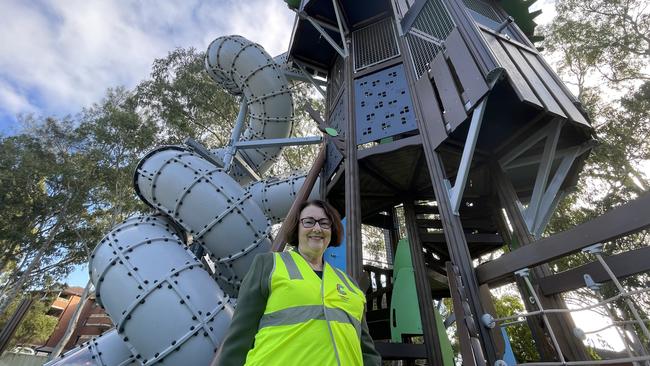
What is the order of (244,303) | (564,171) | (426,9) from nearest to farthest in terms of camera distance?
(244,303) < (564,171) < (426,9)

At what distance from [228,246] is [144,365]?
4.88ft

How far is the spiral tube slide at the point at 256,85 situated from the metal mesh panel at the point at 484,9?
4038mm

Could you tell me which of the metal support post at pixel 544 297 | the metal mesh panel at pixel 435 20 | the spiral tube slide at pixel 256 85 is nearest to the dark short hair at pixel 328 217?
the metal support post at pixel 544 297

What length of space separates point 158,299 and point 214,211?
124 cm

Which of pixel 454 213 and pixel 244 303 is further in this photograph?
pixel 454 213

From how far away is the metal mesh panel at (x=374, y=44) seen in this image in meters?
6.01

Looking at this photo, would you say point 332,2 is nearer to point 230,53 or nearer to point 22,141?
point 230,53

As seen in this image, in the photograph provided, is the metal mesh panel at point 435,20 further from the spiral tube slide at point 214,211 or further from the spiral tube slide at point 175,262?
the spiral tube slide at point 214,211

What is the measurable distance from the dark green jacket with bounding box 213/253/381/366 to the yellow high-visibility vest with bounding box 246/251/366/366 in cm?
4

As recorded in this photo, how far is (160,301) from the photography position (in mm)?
3072

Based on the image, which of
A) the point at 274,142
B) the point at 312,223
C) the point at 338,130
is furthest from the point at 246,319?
the point at 338,130

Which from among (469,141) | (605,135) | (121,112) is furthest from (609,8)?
(121,112)

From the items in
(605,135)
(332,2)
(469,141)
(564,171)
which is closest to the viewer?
(469,141)

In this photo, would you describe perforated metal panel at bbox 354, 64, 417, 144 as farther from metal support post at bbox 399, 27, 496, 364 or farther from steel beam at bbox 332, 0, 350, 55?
steel beam at bbox 332, 0, 350, 55
